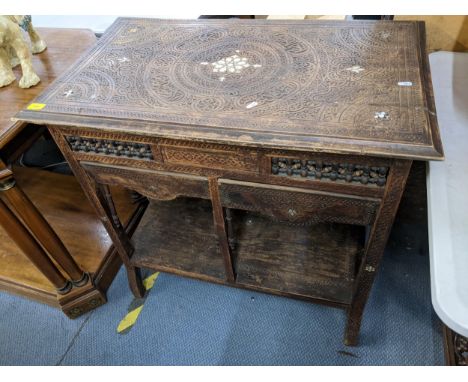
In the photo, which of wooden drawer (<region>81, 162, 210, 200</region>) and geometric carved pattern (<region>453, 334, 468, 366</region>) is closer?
wooden drawer (<region>81, 162, 210, 200</region>)

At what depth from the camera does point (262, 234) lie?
4.15ft

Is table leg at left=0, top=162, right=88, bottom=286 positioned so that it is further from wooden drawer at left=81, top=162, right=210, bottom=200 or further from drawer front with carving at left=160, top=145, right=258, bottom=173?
drawer front with carving at left=160, top=145, right=258, bottom=173

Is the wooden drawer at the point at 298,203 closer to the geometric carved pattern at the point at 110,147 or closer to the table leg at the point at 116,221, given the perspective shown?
the geometric carved pattern at the point at 110,147

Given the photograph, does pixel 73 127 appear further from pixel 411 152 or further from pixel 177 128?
pixel 411 152

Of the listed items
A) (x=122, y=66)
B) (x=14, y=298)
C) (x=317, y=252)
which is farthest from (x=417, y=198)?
(x=14, y=298)

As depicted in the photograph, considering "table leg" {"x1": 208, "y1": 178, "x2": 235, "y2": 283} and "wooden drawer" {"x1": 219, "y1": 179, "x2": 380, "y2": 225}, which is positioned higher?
"wooden drawer" {"x1": 219, "y1": 179, "x2": 380, "y2": 225}

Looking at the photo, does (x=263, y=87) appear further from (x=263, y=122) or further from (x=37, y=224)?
(x=37, y=224)

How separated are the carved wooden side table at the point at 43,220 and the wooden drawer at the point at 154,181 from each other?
0.74ft

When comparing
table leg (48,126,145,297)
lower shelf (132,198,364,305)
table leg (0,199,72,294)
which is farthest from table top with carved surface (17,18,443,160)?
lower shelf (132,198,364,305)

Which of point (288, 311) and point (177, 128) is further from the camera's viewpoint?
point (288, 311)

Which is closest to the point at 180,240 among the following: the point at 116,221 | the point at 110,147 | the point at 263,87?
the point at 116,221

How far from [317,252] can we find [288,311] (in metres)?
0.28

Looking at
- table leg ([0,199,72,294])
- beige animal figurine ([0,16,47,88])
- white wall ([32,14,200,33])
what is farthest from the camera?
white wall ([32,14,200,33])

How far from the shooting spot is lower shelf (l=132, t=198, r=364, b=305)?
1.13 metres
